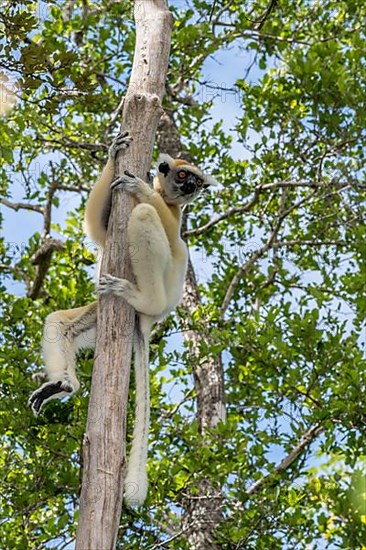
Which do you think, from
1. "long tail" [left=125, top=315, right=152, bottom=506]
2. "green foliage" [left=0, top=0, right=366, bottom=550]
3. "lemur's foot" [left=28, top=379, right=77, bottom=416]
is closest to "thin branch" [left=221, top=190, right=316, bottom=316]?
"green foliage" [left=0, top=0, right=366, bottom=550]

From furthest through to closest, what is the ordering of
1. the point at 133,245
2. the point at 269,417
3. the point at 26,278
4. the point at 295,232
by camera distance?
the point at 295,232 < the point at 26,278 < the point at 269,417 < the point at 133,245

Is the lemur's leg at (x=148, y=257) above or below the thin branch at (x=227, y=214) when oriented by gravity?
below

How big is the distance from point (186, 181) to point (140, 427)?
2.49 metres

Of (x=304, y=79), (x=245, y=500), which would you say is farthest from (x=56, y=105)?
(x=304, y=79)

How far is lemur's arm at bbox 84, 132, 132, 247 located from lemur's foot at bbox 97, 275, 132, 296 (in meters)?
0.88

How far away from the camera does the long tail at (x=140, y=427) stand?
432cm

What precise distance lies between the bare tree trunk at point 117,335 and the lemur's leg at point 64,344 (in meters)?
0.59

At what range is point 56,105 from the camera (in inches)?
212

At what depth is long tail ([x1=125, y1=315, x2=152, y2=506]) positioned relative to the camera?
14.2ft

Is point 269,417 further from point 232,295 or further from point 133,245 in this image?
point 133,245

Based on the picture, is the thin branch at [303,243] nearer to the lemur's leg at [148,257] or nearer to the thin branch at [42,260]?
the thin branch at [42,260]

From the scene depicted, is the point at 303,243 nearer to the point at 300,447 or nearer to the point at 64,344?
the point at 300,447

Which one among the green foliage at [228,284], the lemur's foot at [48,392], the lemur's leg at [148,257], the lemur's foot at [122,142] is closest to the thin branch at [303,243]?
the green foliage at [228,284]

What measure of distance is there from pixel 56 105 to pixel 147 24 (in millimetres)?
830
